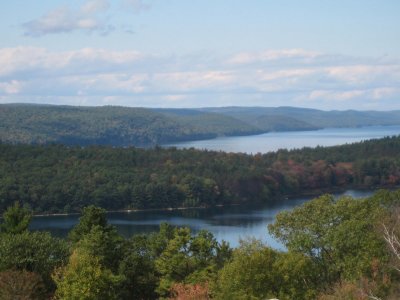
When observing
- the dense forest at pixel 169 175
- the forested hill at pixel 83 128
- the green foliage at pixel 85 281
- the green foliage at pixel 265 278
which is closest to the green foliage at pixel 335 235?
the green foliage at pixel 265 278

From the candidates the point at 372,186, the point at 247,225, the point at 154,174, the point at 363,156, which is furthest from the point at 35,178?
the point at 363,156

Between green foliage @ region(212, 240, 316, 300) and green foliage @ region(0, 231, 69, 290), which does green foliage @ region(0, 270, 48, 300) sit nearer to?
green foliage @ region(0, 231, 69, 290)

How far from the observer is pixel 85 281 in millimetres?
20672

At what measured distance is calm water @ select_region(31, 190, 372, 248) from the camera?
54.4m

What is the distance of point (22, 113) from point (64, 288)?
146059 mm

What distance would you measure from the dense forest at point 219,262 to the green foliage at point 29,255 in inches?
1.3

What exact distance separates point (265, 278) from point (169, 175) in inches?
2510

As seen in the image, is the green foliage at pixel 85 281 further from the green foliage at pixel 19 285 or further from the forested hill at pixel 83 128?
the forested hill at pixel 83 128

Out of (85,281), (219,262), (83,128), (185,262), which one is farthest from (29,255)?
(83,128)

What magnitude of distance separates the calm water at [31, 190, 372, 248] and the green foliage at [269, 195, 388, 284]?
2295 centimetres

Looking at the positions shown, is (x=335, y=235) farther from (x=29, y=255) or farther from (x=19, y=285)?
(x=29, y=255)

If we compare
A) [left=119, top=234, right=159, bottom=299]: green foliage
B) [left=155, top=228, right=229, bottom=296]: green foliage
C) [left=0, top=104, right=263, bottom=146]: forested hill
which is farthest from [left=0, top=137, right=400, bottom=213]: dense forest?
[left=155, top=228, right=229, bottom=296]: green foliage

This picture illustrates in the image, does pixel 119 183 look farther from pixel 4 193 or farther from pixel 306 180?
pixel 306 180

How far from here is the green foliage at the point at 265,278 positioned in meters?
19.0
